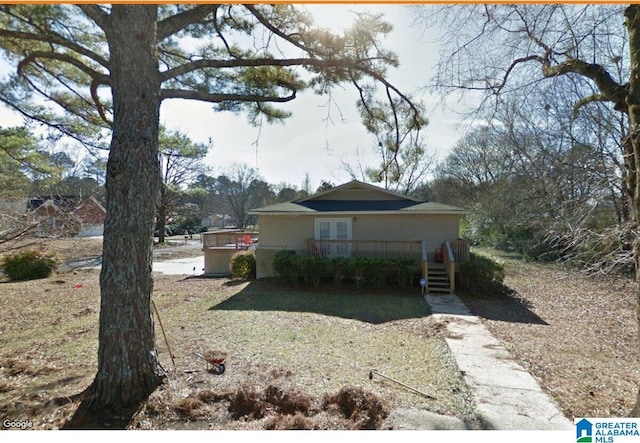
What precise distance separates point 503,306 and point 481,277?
4.30 feet

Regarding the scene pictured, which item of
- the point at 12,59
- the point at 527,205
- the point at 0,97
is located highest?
the point at 12,59

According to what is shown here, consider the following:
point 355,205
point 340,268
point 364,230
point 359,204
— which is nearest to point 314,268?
point 340,268

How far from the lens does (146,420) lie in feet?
9.77

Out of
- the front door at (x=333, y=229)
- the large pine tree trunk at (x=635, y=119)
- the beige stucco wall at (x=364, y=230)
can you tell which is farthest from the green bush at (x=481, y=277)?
the large pine tree trunk at (x=635, y=119)

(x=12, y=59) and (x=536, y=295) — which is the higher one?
(x=12, y=59)

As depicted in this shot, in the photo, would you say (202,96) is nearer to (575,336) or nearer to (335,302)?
(335,302)

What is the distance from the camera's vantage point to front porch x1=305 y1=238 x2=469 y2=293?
10.1 m

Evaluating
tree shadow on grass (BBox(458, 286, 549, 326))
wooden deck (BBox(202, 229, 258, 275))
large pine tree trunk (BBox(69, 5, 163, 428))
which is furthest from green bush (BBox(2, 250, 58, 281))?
tree shadow on grass (BBox(458, 286, 549, 326))

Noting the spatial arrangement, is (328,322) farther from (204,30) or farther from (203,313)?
(204,30)

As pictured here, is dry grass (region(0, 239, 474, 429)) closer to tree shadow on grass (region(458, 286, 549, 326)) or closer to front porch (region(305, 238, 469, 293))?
tree shadow on grass (region(458, 286, 549, 326))

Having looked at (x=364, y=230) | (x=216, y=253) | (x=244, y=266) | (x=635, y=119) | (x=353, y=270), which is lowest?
(x=244, y=266)

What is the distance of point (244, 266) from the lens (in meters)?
12.7

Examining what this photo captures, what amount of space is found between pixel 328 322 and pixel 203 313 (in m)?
3.23

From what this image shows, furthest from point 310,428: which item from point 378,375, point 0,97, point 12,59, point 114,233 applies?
point 0,97
